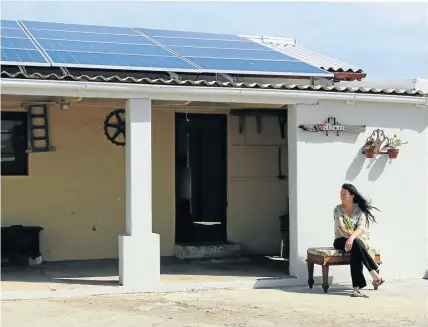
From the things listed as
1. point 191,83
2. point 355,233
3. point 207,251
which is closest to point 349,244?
point 355,233

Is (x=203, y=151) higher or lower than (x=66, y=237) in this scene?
higher

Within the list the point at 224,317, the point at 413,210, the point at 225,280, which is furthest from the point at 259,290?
the point at 413,210

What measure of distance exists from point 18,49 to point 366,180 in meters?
5.50

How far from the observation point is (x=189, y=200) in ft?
41.0

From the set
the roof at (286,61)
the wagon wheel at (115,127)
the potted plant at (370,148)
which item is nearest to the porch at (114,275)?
the wagon wheel at (115,127)

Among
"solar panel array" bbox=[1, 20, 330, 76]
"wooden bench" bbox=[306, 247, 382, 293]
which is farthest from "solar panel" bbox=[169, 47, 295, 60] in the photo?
"wooden bench" bbox=[306, 247, 382, 293]

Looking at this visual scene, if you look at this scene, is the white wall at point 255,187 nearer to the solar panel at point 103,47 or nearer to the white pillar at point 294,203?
the solar panel at point 103,47

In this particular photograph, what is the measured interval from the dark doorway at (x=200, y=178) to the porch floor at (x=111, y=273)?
2.82 feet

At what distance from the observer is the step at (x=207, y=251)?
11.8 meters

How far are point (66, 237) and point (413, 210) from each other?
5.69 meters

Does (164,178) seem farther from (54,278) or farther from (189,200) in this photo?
(54,278)

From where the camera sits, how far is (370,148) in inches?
404

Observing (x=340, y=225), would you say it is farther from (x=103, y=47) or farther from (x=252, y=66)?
(x=103, y=47)

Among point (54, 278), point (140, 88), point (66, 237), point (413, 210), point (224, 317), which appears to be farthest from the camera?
point (66, 237)
